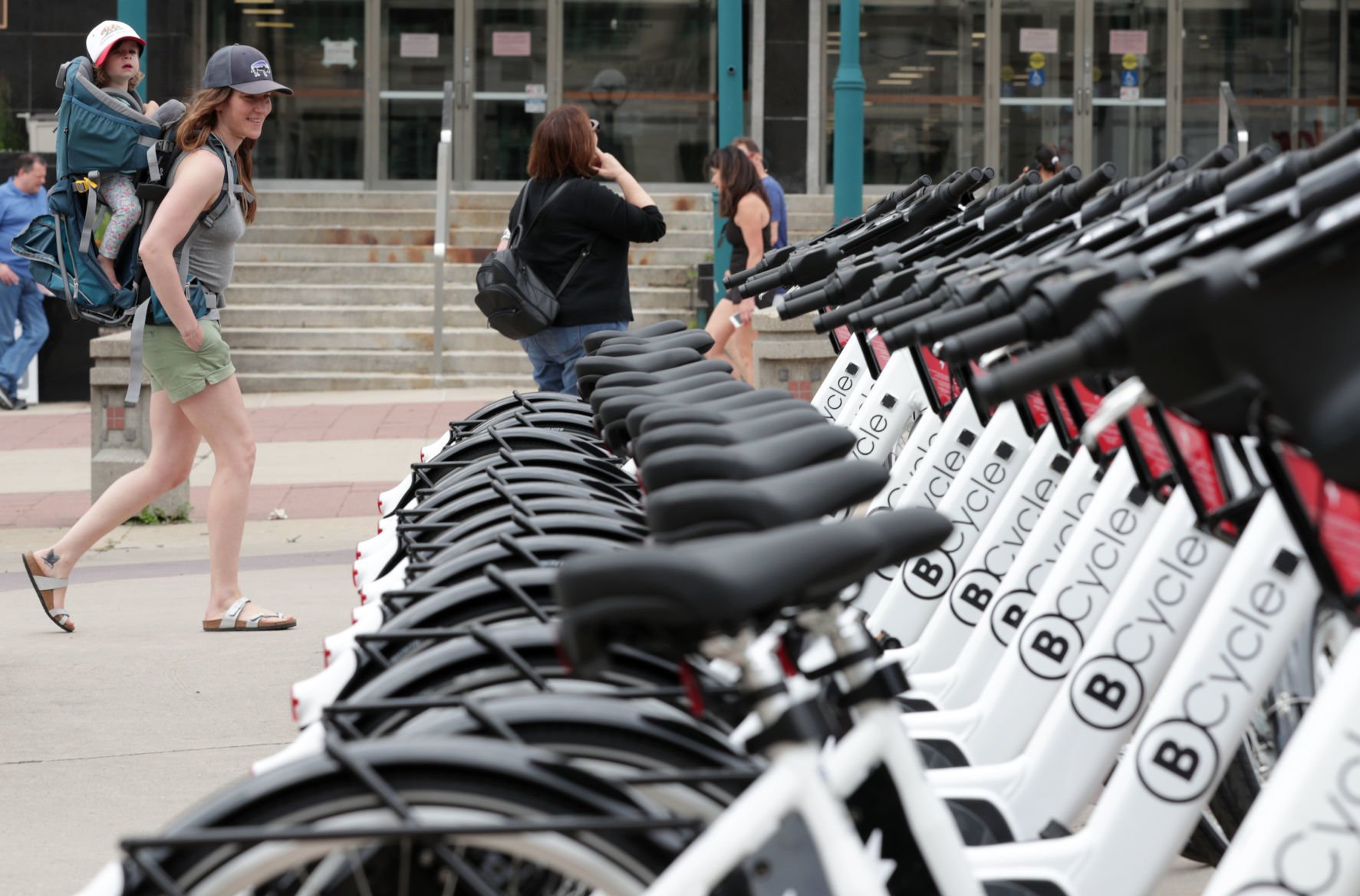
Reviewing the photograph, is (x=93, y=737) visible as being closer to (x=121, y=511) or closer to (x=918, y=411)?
(x=121, y=511)

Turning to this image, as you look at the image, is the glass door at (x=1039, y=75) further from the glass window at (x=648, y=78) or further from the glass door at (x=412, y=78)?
the glass door at (x=412, y=78)

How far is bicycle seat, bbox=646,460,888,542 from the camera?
6.84 feet

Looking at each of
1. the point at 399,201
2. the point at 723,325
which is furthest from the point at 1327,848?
the point at 399,201

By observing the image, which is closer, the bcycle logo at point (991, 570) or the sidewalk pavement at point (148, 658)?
the bcycle logo at point (991, 570)

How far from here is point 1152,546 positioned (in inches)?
106

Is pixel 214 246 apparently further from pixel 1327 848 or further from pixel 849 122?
pixel 849 122

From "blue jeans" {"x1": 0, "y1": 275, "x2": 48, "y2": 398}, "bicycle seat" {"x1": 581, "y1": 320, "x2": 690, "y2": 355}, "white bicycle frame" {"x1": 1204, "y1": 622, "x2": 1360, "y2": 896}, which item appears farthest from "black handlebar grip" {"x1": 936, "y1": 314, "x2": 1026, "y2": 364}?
"blue jeans" {"x1": 0, "y1": 275, "x2": 48, "y2": 398}

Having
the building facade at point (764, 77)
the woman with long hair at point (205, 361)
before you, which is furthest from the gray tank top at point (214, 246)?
the building facade at point (764, 77)

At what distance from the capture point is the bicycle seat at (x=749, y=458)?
2.46 metres

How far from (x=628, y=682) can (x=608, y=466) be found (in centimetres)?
177

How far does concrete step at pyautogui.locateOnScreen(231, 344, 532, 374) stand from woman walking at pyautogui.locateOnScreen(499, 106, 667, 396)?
7.47 m

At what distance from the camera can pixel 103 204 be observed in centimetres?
594

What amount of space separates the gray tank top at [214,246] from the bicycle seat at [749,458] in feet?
12.1

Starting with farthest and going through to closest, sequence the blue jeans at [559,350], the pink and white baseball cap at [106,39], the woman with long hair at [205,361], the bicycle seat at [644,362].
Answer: the blue jeans at [559,350] < the pink and white baseball cap at [106,39] < the woman with long hair at [205,361] < the bicycle seat at [644,362]
